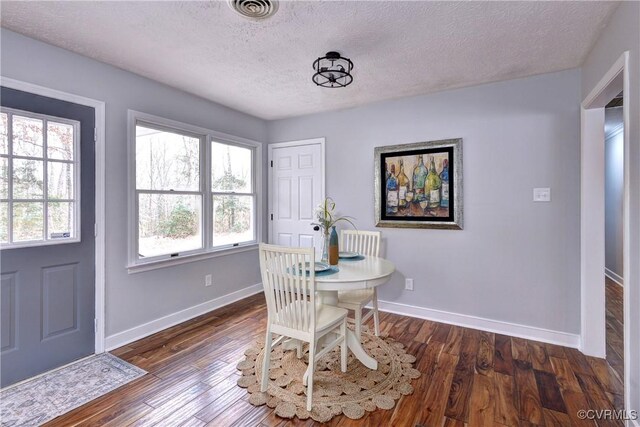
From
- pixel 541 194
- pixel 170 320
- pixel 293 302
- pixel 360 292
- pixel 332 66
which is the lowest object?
pixel 170 320

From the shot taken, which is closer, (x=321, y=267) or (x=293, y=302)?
(x=293, y=302)

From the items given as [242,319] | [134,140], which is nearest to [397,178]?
[242,319]

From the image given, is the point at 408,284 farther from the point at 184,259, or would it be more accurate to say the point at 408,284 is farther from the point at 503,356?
the point at 184,259

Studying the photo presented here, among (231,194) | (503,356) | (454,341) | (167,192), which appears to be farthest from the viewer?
(231,194)

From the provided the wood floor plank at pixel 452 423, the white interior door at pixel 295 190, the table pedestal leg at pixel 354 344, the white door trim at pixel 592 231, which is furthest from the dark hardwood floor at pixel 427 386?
the white interior door at pixel 295 190

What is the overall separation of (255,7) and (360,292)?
2.25 m

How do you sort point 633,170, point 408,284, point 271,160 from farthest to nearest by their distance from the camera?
point 271,160, point 408,284, point 633,170

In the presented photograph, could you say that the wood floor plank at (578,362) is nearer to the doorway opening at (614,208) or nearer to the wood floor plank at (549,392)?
the wood floor plank at (549,392)

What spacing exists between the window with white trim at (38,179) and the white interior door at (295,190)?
234 cm

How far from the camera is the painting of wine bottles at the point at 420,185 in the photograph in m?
3.18

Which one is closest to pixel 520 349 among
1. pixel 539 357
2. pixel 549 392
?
pixel 539 357

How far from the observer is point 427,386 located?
2.11m

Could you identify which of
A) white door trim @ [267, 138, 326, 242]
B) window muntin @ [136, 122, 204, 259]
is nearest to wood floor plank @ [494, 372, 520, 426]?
white door trim @ [267, 138, 326, 242]

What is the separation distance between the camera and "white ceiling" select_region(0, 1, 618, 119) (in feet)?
6.19
